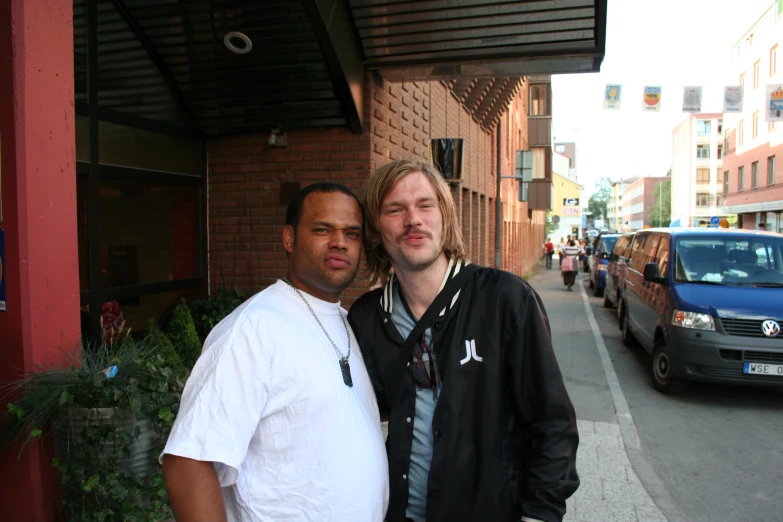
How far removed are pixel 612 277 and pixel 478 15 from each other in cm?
1088

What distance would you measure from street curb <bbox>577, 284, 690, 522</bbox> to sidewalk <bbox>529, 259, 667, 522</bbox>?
2 centimetres

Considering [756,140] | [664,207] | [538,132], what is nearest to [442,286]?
[538,132]

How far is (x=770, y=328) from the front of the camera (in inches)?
247

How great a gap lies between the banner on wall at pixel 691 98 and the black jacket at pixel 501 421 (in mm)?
14592

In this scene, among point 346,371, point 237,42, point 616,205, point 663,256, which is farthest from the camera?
point 616,205

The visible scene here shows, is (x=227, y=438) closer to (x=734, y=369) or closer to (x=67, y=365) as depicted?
(x=67, y=365)

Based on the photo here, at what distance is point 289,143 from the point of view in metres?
5.61

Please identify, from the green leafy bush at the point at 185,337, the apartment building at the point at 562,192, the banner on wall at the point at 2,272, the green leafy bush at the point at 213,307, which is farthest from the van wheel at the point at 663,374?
the apartment building at the point at 562,192

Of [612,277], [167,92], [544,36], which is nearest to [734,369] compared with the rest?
[544,36]

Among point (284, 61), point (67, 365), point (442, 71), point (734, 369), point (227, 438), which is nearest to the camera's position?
point (227, 438)

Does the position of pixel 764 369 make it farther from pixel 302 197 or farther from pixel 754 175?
pixel 754 175

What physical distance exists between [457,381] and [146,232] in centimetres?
408

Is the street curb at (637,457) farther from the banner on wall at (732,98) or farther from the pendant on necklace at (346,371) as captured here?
the banner on wall at (732,98)

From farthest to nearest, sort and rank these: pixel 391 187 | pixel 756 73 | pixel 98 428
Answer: pixel 756 73 < pixel 98 428 < pixel 391 187
